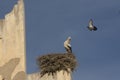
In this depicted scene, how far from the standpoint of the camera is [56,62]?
28.1 metres

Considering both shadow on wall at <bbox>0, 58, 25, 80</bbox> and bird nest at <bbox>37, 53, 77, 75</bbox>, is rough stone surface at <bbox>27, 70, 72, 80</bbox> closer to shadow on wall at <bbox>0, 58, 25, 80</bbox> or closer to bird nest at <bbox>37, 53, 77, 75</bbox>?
bird nest at <bbox>37, 53, 77, 75</bbox>

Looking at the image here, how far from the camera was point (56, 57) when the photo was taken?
28203 mm

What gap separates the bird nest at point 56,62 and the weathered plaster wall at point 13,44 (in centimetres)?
110

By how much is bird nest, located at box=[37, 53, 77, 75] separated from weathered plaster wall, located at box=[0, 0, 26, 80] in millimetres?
1099

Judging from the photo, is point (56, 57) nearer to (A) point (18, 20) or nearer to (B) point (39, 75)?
(B) point (39, 75)

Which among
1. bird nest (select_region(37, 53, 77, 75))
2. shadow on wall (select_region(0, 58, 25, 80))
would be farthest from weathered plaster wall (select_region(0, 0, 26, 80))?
bird nest (select_region(37, 53, 77, 75))

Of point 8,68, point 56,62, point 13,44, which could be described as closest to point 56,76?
point 56,62

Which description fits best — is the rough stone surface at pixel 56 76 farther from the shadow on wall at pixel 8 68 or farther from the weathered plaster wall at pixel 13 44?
the shadow on wall at pixel 8 68

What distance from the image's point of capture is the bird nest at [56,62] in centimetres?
2809

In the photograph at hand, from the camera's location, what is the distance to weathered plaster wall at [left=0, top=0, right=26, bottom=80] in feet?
96.3

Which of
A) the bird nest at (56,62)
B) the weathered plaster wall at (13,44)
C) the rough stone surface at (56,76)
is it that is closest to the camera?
the rough stone surface at (56,76)

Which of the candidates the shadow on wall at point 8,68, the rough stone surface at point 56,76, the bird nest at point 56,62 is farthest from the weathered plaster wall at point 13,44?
the bird nest at point 56,62

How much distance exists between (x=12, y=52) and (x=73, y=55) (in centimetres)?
279

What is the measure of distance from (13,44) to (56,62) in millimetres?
2615
